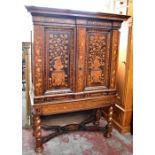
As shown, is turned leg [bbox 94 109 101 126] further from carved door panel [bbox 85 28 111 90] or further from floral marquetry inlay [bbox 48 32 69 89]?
floral marquetry inlay [bbox 48 32 69 89]

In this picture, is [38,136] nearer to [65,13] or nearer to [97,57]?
[97,57]

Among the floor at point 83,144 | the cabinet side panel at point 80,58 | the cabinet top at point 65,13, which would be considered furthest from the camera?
the floor at point 83,144

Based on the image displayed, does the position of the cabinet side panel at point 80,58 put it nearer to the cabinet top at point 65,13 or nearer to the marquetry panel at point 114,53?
the cabinet top at point 65,13

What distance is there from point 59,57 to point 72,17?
16.2 inches

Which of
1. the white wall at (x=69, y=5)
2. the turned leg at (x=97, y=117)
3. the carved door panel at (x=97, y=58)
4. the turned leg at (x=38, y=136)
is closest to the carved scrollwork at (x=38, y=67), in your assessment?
the turned leg at (x=38, y=136)

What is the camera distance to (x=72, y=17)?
1.72m

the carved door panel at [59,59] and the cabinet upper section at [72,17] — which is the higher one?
the cabinet upper section at [72,17]

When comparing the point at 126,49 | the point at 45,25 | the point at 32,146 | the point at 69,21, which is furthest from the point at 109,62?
the point at 32,146

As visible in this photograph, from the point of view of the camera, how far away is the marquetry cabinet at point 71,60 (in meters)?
1.68

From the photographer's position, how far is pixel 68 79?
1.86 meters

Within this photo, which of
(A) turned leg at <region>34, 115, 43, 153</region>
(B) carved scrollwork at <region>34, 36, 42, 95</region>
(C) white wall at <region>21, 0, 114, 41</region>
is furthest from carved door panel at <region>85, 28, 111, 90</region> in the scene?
(C) white wall at <region>21, 0, 114, 41</region>
